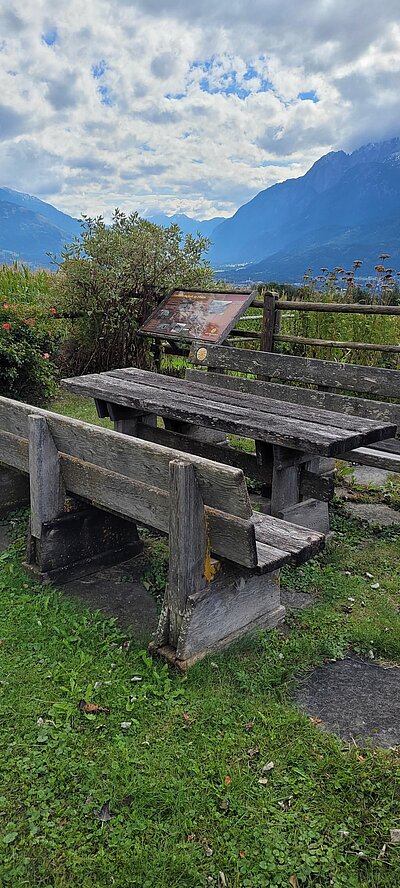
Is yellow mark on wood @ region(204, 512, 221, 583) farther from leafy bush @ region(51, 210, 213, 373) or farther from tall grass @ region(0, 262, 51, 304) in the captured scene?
tall grass @ region(0, 262, 51, 304)

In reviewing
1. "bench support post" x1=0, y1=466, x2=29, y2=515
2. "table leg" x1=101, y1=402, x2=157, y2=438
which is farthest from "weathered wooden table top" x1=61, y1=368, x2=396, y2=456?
"bench support post" x1=0, y1=466, x2=29, y2=515

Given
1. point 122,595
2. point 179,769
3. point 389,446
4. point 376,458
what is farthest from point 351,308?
point 179,769

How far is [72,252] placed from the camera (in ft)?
32.6

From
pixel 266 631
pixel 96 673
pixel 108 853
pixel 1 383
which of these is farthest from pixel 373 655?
pixel 1 383

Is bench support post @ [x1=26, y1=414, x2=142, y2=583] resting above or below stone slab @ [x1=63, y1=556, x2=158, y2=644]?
above

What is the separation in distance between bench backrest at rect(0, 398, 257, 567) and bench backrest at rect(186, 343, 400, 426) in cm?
223

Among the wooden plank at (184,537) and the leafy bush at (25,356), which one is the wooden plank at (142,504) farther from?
the leafy bush at (25,356)

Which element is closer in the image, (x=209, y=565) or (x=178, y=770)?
(x=178, y=770)

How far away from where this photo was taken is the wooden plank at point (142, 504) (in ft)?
8.84

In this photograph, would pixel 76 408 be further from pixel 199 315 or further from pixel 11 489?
pixel 11 489

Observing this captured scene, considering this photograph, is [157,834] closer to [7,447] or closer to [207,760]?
[207,760]

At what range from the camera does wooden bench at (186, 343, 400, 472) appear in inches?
190

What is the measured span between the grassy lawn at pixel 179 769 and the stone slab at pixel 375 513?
1.61 metres

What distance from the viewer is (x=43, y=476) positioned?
350 centimetres
